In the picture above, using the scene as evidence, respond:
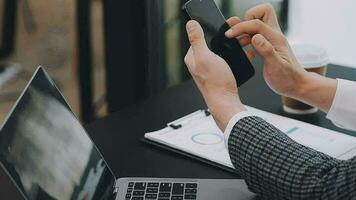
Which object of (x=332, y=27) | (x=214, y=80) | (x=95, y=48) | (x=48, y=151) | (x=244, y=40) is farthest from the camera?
(x=332, y=27)

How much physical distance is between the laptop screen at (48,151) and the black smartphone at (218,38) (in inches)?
12.9

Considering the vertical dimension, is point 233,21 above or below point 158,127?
above

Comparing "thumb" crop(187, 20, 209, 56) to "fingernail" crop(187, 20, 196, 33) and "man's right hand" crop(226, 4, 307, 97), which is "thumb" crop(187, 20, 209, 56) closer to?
"fingernail" crop(187, 20, 196, 33)

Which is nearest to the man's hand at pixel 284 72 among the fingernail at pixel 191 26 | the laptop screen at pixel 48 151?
the fingernail at pixel 191 26

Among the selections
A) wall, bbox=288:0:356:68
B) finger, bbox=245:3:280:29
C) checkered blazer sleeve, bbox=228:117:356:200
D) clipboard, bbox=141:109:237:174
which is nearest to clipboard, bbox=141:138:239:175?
clipboard, bbox=141:109:237:174

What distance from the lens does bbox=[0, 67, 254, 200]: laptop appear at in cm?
77

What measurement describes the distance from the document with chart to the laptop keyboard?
11cm

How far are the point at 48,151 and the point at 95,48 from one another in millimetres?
1750

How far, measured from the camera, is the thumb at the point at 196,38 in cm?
103

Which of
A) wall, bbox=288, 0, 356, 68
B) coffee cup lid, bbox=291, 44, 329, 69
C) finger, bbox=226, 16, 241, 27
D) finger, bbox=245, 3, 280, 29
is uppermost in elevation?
finger, bbox=226, 16, 241, 27

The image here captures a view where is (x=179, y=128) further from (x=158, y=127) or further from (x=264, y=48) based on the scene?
(x=264, y=48)

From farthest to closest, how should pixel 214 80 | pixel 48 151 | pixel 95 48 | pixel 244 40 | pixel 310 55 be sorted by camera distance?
pixel 95 48 → pixel 310 55 → pixel 244 40 → pixel 214 80 → pixel 48 151

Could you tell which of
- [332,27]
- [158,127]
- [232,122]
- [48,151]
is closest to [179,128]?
[158,127]

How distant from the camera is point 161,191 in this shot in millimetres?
995
